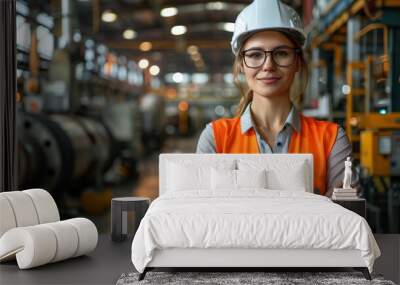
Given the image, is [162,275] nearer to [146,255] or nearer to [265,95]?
[146,255]

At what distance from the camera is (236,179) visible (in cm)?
397

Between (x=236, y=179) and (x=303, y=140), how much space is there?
51 centimetres

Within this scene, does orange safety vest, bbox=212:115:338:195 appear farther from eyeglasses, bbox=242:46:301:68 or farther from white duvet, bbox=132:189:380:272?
white duvet, bbox=132:189:380:272

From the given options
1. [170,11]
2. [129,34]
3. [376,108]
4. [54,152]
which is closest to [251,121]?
[54,152]

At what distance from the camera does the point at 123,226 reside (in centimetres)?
433

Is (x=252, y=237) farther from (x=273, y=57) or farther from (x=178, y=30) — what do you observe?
(x=178, y=30)

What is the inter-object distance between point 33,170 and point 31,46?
3.16 meters

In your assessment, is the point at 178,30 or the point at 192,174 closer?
the point at 192,174

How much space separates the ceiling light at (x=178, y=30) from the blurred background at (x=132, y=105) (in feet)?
0.12

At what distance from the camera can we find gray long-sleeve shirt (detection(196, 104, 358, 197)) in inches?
152

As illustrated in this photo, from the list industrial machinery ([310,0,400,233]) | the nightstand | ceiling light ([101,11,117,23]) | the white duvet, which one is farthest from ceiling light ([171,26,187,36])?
the white duvet

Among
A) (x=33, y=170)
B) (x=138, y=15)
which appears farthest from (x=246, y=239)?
(x=138, y=15)

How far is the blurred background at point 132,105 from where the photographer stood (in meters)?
7.02

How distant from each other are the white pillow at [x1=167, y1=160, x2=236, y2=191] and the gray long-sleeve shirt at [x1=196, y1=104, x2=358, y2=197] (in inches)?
5.3
